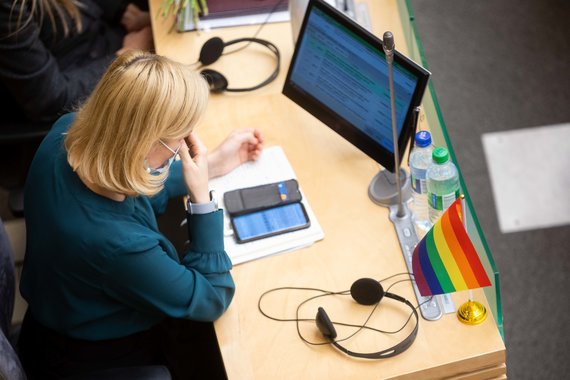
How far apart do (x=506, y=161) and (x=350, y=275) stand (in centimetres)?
137

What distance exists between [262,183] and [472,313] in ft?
2.03

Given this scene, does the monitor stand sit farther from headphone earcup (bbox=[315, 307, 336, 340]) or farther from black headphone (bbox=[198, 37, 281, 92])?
black headphone (bbox=[198, 37, 281, 92])

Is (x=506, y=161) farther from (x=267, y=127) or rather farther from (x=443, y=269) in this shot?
(x=443, y=269)

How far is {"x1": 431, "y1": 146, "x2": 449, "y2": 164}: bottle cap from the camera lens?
5.46 ft

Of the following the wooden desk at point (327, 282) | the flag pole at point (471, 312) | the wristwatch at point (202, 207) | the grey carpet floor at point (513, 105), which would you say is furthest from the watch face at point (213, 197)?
the grey carpet floor at point (513, 105)

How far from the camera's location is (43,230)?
1.63 m

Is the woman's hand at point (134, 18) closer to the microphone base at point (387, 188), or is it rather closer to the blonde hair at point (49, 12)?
the blonde hair at point (49, 12)

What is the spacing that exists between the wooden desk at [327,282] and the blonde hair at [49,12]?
21.5 inches

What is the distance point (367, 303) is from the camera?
166 centimetres

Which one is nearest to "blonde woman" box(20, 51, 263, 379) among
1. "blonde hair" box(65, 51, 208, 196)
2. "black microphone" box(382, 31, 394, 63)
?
"blonde hair" box(65, 51, 208, 196)

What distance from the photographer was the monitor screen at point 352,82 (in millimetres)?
1742

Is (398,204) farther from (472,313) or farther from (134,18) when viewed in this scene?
(134,18)

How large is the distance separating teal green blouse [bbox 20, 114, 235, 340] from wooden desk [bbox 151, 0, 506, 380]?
0.10m

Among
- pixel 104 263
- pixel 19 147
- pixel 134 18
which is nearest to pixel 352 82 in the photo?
pixel 104 263
